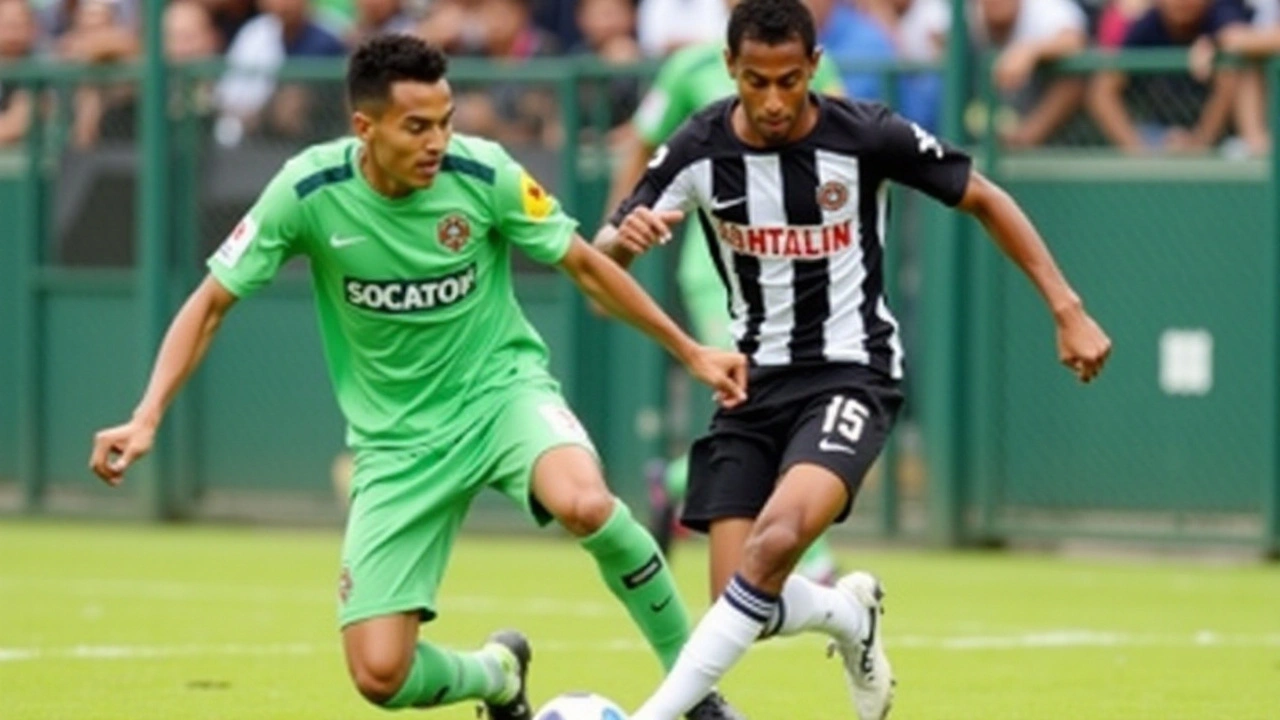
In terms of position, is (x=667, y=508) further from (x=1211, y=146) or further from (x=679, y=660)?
(x=679, y=660)

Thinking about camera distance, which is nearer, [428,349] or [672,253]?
[428,349]

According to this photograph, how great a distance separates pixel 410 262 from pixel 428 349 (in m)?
0.25

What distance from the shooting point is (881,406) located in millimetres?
9398

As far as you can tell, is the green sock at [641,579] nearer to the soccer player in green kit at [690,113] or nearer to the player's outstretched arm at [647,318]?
the player's outstretched arm at [647,318]

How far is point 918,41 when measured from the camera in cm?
1777

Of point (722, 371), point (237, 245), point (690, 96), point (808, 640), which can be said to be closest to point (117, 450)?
point (237, 245)

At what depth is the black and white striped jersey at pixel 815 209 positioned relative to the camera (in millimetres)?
9461

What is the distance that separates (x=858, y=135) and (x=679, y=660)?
5.52 ft

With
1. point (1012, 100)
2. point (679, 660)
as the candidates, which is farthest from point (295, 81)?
point (679, 660)

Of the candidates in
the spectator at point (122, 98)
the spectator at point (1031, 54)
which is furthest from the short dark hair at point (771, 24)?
the spectator at point (122, 98)

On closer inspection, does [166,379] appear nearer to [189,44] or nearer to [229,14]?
[189,44]

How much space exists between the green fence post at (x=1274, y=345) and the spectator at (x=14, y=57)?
7490 millimetres

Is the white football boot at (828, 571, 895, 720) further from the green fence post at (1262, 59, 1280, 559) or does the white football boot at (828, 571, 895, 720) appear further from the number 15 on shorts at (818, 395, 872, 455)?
the green fence post at (1262, 59, 1280, 559)

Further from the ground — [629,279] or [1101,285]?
[629,279]
